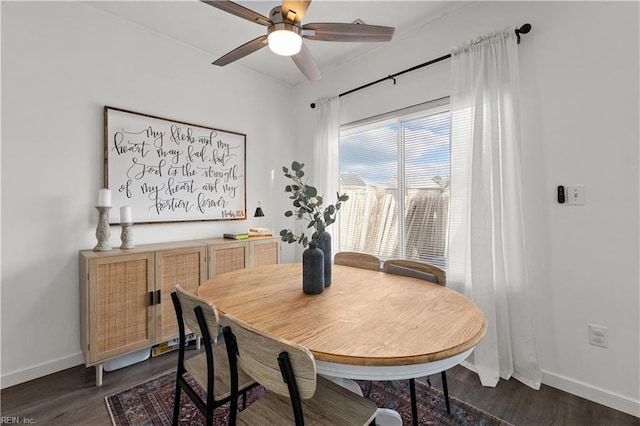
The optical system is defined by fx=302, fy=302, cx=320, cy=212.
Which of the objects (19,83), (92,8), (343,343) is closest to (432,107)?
(343,343)

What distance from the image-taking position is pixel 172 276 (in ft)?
7.86

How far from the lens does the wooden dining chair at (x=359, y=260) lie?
2.18 m

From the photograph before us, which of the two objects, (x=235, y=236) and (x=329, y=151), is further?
(x=329, y=151)

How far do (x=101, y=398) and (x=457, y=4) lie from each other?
3.71 m

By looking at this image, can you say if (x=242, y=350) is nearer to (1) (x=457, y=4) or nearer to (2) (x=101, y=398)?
(2) (x=101, y=398)

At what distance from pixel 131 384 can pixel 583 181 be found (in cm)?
320

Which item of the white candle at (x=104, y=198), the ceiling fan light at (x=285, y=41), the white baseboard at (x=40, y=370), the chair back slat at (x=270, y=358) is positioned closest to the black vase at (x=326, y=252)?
the chair back slat at (x=270, y=358)

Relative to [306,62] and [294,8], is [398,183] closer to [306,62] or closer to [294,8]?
[306,62]

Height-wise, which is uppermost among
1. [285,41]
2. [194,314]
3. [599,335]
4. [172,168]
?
[285,41]

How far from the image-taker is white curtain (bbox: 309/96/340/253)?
3273 millimetres

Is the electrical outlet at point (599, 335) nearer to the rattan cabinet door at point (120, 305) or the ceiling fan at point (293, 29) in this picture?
the ceiling fan at point (293, 29)

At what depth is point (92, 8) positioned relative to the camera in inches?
92.2

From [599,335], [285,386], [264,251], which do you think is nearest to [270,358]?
[285,386]

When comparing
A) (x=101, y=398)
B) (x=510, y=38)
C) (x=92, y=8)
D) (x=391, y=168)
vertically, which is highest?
(x=92, y=8)
